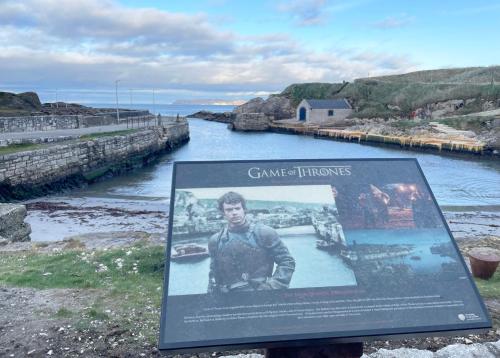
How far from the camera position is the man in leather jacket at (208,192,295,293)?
9.78ft

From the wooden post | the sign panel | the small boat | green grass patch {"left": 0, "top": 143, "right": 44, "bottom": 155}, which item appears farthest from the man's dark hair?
green grass patch {"left": 0, "top": 143, "right": 44, "bottom": 155}

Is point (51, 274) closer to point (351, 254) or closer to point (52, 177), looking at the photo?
point (351, 254)

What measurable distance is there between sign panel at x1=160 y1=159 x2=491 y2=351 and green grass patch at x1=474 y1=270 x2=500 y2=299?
3.18 meters

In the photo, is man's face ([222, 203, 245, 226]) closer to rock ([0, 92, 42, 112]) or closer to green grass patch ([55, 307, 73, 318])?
green grass patch ([55, 307, 73, 318])

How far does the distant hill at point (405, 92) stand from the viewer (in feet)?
231

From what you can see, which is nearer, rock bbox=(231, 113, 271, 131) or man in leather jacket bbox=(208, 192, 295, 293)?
man in leather jacket bbox=(208, 192, 295, 293)

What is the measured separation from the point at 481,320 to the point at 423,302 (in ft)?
1.29

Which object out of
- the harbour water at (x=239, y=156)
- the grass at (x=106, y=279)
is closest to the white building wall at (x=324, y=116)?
the harbour water at (x=239, y=156)

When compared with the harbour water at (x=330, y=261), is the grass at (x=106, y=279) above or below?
below

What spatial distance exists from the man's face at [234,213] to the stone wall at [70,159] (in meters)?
17.4

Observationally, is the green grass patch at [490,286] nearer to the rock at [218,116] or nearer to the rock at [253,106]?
the rock at [253,106]

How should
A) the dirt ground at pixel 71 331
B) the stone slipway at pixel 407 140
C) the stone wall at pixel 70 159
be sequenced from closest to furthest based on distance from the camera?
the dirt ground at pixel 71 331
the stone wall at pixel 70 159
the stone slipway at pixel 407 140

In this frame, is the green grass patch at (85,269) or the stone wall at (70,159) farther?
the stone wall at (70,159)

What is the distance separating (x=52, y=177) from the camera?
21.1m
